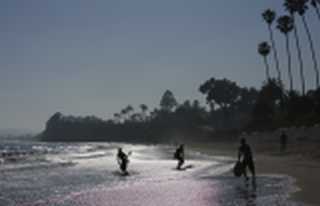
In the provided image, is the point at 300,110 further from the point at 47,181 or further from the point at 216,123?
the point at 216,123

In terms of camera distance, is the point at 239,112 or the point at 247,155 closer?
the point at 247,155

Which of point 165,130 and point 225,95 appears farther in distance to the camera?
point 165,130

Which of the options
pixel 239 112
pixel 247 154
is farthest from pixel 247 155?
pixel 239 112

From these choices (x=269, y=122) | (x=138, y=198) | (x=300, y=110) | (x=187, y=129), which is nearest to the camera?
(x=138, y=198)

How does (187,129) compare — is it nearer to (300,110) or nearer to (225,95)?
(225,95)

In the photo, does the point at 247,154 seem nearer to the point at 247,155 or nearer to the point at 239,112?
the point at 247,155

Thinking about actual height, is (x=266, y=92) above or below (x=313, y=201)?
above

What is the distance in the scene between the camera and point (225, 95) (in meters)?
139

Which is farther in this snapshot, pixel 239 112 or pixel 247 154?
pixel 239 112

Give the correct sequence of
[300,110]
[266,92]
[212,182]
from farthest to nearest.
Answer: [266,92]
[300,110]
[212,182]

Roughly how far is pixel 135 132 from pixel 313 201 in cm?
17359

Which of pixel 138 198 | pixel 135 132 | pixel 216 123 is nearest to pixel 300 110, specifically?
pixel 138 198

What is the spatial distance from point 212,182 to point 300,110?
5399 centimetres

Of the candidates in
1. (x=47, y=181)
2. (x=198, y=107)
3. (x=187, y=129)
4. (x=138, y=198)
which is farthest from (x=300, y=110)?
(x=198, y=107)
